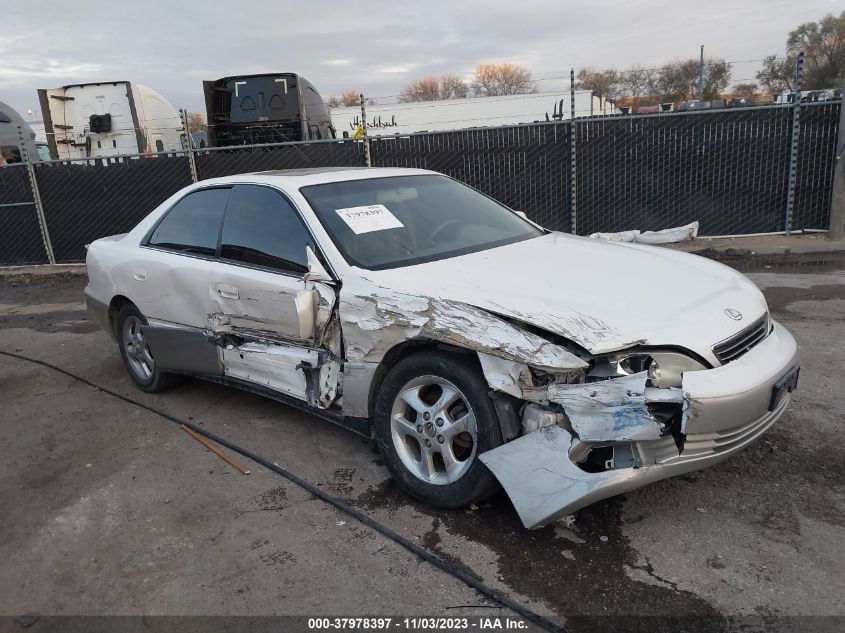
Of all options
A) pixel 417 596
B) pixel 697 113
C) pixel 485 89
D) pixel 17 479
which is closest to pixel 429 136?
pixel 697 113

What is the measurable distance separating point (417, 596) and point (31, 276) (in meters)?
11.5

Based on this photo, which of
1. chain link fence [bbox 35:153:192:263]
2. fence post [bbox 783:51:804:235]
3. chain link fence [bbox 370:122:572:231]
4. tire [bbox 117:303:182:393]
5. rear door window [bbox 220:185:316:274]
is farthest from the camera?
chain link fence [bbox 35:153:192:263]

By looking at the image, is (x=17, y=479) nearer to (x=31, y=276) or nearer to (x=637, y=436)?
(x=637, y=436)

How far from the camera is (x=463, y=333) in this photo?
290 cm

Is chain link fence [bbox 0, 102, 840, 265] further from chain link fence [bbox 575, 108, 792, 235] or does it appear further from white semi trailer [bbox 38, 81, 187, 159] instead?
white semi trailer [bbox 38, 81, 187, 159]

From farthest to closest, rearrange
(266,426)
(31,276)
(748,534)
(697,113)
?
(31,276), (697,113), (266,426), (748,534)

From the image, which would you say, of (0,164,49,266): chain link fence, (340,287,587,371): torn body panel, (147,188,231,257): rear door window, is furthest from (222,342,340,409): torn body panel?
(0,164,49,266): chain link fence

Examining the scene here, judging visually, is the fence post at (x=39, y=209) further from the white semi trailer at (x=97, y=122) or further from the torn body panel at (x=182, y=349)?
the torn body panel at (x=182, y=349)

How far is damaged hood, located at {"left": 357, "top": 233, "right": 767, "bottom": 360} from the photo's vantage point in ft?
9.04

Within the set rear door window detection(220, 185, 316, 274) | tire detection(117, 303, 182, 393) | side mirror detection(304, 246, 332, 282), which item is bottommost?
tire detection(117, 303, 182, 393)

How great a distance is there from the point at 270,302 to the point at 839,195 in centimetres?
899

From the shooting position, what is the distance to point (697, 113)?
370 inches

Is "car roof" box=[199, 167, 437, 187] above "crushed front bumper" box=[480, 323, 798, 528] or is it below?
above

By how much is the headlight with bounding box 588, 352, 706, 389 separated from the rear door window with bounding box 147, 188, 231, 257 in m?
2.74
